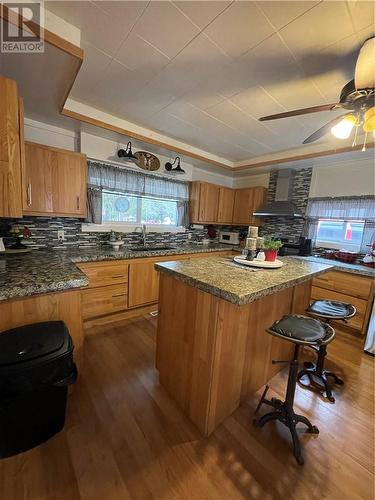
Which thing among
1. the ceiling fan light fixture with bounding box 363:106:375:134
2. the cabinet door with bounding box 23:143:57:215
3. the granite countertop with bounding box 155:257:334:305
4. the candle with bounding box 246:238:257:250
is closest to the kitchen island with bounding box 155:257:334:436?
the granite countertop with bounding box 155:257:334:305

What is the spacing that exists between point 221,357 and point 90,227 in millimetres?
2557

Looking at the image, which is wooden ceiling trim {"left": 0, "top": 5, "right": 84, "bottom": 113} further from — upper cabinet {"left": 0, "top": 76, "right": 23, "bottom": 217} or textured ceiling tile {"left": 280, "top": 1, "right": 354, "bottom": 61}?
textured ceiling tile {"left": 280, "top": 1, "right": 354, "bottom": 61}

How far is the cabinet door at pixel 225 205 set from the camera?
439 cm

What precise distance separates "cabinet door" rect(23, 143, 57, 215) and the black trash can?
1587mm

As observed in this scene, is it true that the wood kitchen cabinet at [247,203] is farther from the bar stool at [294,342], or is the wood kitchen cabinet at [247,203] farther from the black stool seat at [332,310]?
the bar stool at [294,342]

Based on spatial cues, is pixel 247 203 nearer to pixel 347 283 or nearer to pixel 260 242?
pixel 347 283

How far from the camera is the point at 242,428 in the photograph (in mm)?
1448

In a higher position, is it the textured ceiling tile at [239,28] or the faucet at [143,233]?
the textured ceiling tile at [239,28]

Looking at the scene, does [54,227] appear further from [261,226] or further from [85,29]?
[261,226]

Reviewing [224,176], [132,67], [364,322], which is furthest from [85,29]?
[364,322]

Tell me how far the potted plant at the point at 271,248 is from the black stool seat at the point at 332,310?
58cm

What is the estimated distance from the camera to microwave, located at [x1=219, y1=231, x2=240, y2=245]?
4.56 m

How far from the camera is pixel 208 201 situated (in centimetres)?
419

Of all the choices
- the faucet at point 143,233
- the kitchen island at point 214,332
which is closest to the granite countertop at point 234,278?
the kitchen island at point 214,332
